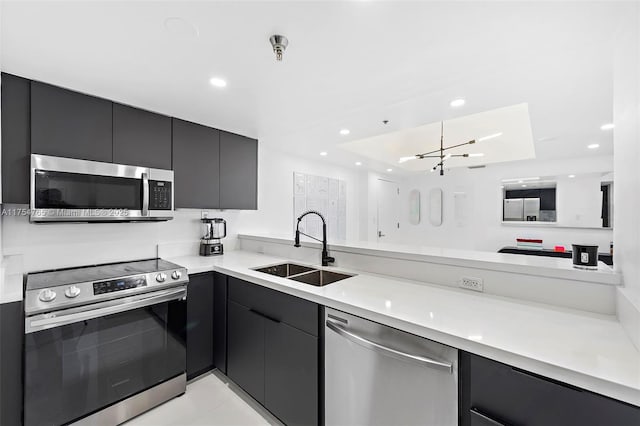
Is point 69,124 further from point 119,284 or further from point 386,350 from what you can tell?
point 386,350

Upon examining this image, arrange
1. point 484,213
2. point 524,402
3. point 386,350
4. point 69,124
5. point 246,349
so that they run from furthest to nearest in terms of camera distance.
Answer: point 484,213
point 246,349
point 69,124
point 386,350
point 524,402

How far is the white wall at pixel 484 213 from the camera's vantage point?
4.34 m

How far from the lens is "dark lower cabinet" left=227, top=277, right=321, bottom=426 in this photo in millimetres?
1462

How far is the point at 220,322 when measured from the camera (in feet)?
6.89

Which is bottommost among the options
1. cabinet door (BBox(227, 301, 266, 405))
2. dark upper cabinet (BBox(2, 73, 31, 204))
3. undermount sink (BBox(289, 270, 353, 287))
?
cabinet door (BBox(227, 301, 266, 405))

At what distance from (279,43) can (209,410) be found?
7.39 feet

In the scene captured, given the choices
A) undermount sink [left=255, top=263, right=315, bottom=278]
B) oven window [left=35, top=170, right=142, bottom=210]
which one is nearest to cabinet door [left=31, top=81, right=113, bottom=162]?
oven window [left=35, top=170, right=142, bottom=210]

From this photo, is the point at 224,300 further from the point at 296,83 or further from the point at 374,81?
the point at 374,81

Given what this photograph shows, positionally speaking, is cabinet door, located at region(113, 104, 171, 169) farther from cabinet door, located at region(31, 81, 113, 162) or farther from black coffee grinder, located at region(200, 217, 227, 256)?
black coffee grinder, located at region(200, 217, 227, 256)

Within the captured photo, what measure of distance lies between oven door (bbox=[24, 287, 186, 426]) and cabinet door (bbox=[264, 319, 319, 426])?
0.72m

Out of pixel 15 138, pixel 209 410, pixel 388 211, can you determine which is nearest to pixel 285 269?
pixel 209 410

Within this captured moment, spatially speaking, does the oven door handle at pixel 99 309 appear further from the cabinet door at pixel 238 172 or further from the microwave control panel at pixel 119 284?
the cabinet door at pixel 238 172

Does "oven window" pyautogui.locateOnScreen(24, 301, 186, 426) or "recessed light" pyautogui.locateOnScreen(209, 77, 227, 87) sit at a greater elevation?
"recessed light" pyautogui.locateOnScreen(209, 77, 227, 87)

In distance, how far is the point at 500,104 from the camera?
2.06 meters
